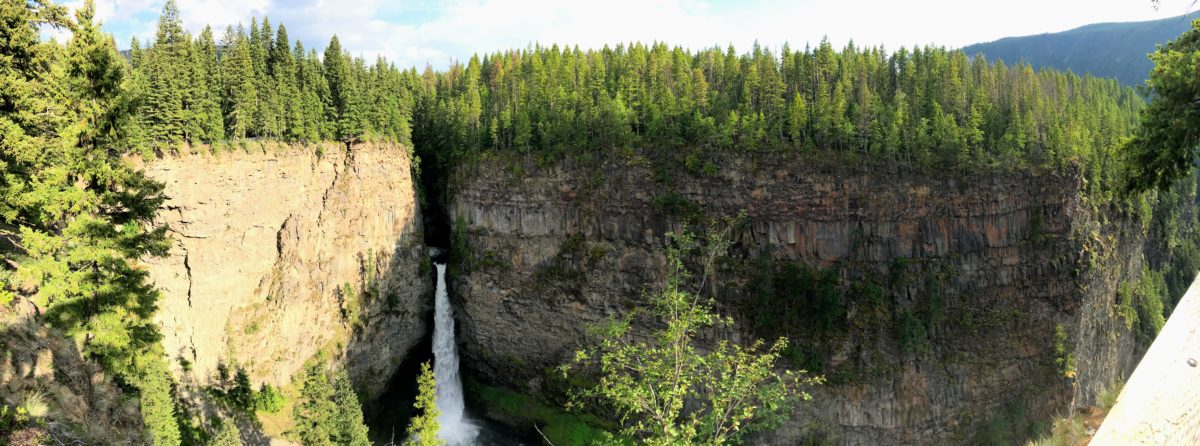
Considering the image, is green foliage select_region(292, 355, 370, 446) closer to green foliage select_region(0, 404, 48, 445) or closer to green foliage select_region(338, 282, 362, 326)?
green foliage select_region(338, 282, 362, 326)

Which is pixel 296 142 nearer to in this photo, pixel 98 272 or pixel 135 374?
pixel 135 374

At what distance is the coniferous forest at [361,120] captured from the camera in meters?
16.6

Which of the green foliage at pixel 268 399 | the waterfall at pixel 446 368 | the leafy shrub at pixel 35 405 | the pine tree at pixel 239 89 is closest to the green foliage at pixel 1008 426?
the waterfall at pixel 446 368

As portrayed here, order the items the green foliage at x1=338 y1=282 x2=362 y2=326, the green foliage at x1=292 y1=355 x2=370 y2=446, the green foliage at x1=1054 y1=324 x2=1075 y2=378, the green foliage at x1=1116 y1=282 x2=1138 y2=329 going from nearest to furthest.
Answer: the green foliage at x1=292 y1=355 x2=370 y2=446, the green foliage at x1=1054 y1=324 x2=1075 y2=378, the green foliage at x1=338 y1=282 x2=362 y2=326, the green foliage at x1=1116 y1=282 x2=1138 y2=329

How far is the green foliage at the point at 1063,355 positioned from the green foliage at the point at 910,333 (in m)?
9.49

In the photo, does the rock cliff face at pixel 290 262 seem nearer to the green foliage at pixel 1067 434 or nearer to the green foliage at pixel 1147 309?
the green foliage at pixel 1067 434

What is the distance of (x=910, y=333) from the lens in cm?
4094

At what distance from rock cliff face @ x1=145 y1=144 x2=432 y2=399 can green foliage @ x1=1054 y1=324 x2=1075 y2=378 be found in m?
46.3

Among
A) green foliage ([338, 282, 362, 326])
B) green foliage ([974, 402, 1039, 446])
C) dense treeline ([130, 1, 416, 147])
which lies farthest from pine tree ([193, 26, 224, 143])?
green foliage ([974, 402, 1039, 446])

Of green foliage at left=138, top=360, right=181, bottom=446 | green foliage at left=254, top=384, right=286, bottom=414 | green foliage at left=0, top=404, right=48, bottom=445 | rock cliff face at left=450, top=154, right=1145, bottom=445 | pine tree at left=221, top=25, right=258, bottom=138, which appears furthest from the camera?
rock cliff face at left=450, top=154, right=1145, bottom=445

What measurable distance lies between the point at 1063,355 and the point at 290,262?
52164mm

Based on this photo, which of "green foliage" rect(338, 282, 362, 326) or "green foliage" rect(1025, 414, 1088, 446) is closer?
"green foliage" rect(1025, 414, 1088, 446)

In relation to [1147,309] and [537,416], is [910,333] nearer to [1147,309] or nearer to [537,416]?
[537,416]

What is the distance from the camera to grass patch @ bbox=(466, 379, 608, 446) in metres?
46.7
